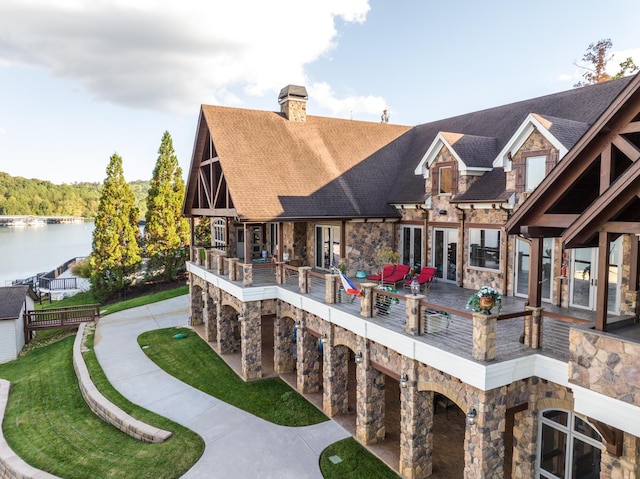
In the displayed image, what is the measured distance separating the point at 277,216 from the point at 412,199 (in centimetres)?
511

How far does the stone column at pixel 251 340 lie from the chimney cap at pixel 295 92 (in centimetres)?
997

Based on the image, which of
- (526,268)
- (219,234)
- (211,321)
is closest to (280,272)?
(211,321)

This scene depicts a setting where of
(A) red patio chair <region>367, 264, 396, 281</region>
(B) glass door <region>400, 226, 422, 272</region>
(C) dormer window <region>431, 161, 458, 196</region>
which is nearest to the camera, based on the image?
(C) dormer window <region>431, 161, 458, 196</region>

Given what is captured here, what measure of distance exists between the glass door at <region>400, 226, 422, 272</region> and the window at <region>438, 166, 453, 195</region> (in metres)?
1.88

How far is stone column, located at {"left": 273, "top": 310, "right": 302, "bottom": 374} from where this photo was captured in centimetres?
1470

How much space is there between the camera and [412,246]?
1603 centimetres

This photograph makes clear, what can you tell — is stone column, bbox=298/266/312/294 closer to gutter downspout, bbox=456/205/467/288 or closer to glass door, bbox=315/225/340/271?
glass door, bbox=315/225/340/271

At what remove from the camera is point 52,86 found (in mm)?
39062

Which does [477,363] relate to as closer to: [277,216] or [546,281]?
[546,281]

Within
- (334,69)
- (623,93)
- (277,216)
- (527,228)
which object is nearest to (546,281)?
(527,228)

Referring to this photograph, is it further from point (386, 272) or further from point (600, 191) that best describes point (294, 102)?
point (600, 191)

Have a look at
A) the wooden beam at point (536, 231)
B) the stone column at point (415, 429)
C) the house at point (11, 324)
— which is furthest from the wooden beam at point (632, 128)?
the house at point (11, 324)

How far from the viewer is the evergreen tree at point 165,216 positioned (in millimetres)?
31984

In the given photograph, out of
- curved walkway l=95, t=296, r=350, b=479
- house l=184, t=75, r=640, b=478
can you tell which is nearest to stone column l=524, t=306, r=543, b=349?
house l=184, t=75, r=640, b=478
